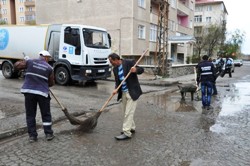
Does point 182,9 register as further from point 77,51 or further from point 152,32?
point 77,51

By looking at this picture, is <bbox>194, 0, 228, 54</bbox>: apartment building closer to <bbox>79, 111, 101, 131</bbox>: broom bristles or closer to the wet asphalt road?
the wet asphalt road

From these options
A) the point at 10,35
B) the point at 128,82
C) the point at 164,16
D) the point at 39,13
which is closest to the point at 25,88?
the point at 128,82

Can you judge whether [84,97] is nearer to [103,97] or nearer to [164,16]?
[103,97]

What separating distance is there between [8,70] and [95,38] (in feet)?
19.4

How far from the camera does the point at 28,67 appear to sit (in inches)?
210

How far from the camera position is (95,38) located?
1395 cm

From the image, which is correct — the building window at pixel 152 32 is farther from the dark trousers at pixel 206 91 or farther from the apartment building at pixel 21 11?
the apartment building at pixel 21 11

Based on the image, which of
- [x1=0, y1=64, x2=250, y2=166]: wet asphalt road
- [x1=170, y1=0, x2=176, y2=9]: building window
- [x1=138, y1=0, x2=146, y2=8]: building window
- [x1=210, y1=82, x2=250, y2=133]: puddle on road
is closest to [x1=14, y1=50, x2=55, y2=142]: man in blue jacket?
[x1=0, y1=64, x2=250, y2=166]: wet asphalt road

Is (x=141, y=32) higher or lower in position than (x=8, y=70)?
higher

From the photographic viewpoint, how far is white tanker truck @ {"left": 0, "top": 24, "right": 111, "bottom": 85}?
43.6 feet

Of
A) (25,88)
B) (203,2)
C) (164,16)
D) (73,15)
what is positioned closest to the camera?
(25,88)

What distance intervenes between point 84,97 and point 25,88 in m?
5.53

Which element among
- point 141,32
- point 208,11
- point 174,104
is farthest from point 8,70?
point 208,11

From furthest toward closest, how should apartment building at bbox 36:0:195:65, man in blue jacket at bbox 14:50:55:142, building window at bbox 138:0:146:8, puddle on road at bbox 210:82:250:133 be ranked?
building window at bbox 138:0:146:8, apartment building at bbox 36:0:195:65, puddle on road at bbox 210:82:250:133, man in blue jacket at bbox 14:50:55:142
